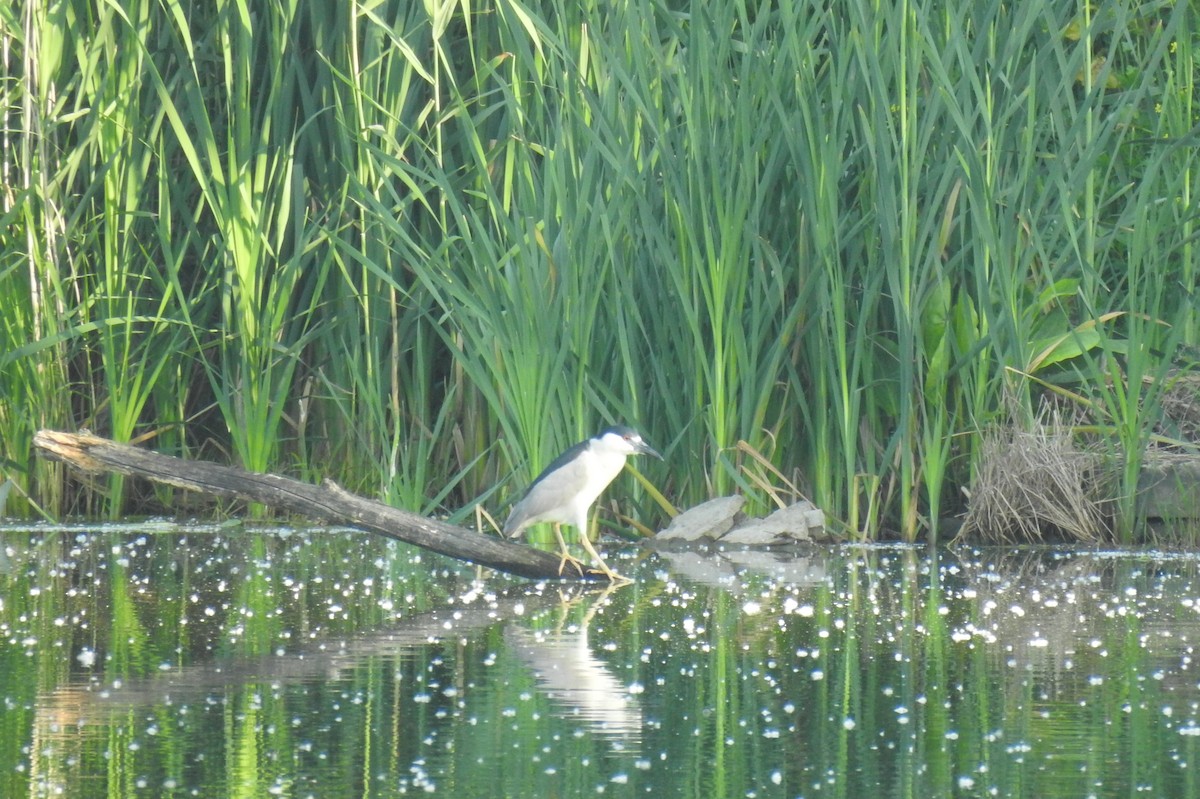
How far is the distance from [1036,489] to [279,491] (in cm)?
330

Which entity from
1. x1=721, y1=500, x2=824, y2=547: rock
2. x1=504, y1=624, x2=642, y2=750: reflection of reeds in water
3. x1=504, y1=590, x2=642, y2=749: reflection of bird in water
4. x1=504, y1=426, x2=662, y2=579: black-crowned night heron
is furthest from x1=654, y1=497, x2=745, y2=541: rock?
x1=504, y1=624, x2=642, y2=750: reflection of reeds in water

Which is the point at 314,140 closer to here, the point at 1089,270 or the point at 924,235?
the point at 924,235

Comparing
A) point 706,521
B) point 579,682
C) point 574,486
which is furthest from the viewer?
point 706,521

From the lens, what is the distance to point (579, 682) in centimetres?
450

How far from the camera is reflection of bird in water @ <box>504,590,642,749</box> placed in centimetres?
399

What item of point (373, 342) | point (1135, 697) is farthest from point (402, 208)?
point (1135, 697)

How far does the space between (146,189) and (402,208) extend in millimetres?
2031

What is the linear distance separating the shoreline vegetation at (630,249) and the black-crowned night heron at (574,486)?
0.73 meters

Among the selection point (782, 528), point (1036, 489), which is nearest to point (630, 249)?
point (782, 528)

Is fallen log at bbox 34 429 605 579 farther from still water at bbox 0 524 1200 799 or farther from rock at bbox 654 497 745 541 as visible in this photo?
rock at bbox 654 497 745 541

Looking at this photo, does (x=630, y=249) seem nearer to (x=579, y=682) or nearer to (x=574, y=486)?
(x=574, y=486)

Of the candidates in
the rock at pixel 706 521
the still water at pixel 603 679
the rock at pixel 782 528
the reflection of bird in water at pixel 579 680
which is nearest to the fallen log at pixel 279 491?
the still water at pixel 603 679

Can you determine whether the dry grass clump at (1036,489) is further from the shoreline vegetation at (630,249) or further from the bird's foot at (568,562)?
the bird's foot at (568,562)

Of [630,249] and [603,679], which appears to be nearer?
[603,679]
